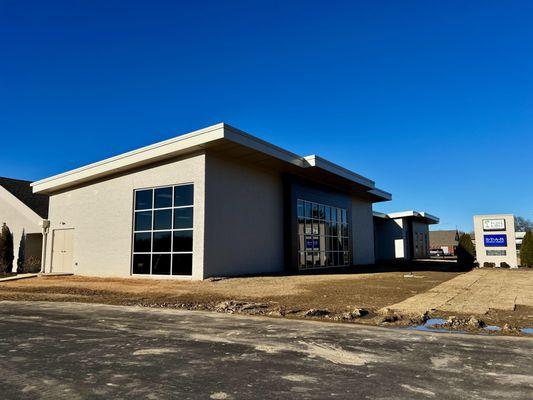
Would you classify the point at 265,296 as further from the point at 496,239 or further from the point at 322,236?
the point at 496,239

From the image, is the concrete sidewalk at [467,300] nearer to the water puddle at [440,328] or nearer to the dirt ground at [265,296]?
the dirt ground at [265,296]

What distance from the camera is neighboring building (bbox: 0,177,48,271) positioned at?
99.5 feet

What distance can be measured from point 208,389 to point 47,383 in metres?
1.97

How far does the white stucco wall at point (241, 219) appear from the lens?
20.0 m

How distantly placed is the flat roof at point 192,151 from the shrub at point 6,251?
4.55 meters

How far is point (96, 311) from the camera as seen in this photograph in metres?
11.3

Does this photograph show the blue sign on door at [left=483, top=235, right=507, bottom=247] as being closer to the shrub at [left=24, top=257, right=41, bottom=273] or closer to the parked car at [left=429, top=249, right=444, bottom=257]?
the shrub at [left=24, top=257, right=41, bottom=273]

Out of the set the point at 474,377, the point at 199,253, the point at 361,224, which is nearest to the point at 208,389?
the point at 474,377

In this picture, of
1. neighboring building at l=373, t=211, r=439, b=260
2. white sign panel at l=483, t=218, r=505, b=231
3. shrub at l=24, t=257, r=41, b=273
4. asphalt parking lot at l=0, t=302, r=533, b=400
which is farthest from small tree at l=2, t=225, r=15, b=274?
white sign panel at l=483, t=218, r=505, b=231

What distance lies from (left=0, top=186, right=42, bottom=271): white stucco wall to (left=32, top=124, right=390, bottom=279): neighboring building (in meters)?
2.72

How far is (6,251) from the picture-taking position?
30.0m

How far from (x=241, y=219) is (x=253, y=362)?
16.1m

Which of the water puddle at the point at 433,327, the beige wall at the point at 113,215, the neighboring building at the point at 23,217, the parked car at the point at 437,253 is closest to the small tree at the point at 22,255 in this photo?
the neighboring building at the point at 23,217

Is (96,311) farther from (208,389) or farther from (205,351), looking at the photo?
(208,389)
